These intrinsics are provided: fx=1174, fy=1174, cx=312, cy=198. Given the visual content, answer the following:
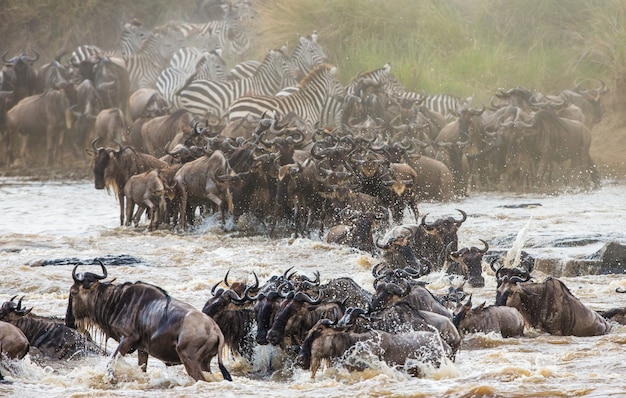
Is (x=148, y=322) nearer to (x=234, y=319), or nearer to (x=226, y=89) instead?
(x=234, y=319)

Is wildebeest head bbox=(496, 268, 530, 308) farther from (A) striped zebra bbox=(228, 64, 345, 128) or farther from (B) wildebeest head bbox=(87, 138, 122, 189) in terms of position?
(A) striped zebra bbox=(228, 64, 345, 128)

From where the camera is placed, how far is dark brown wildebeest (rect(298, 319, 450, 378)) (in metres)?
7.02

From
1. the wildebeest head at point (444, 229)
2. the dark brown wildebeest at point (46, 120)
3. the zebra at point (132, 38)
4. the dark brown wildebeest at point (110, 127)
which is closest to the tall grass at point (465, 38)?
the zebra at point (132, 38)

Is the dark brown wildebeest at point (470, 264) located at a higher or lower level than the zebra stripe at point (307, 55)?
lower

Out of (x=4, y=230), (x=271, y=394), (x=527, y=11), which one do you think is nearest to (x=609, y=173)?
(x=527, y=11)

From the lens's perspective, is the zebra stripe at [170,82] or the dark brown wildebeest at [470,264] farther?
the zebra stripe at [170,82]

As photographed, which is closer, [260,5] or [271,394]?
[271,394]

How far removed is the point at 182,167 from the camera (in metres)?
15.7

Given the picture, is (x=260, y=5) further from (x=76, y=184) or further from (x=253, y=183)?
(x=253, y=183)

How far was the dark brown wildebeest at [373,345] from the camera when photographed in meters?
7.02

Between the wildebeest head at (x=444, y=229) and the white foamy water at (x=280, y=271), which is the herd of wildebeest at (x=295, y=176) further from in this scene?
the white foamy water at (x=280, y=271)

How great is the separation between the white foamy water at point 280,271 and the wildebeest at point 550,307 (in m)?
0.13

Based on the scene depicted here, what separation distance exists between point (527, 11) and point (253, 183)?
42.6 feet

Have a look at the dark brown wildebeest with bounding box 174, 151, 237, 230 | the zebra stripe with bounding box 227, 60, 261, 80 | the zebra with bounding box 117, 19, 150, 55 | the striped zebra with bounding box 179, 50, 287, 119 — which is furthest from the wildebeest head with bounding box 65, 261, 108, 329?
the zebra with bounding box 117, 19, 150, 55
